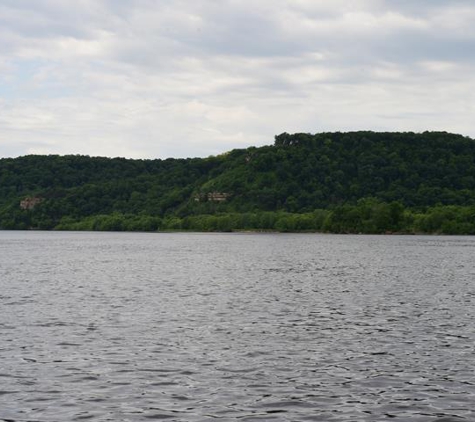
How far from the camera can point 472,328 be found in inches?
1892

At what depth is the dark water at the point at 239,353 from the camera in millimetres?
28922

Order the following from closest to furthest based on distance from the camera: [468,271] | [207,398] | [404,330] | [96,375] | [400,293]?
[207,398] < [96,375] < [404,330] < [400,293] < [468,271]

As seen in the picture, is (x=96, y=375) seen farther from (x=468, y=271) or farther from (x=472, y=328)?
(x=468, y=271)

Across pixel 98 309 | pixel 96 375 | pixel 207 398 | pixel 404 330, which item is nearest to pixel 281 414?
pixel 207 398

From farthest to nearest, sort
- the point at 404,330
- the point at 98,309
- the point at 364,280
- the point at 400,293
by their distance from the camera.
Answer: the point at 364,280 < the point at 400,293 < the point at 98,309 < the point at 404,330

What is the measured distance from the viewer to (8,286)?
81.6 metres

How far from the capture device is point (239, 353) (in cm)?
3978

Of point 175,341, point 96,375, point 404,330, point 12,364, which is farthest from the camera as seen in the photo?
point 404,330

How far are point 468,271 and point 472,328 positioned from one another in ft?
188

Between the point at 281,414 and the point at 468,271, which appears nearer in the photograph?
the point at 281,414

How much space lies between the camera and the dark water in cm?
2892

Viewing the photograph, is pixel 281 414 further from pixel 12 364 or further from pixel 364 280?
pixel 364 280

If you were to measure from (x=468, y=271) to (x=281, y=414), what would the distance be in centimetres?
8111

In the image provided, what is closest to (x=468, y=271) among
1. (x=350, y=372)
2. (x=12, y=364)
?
(x=350, y=372)
